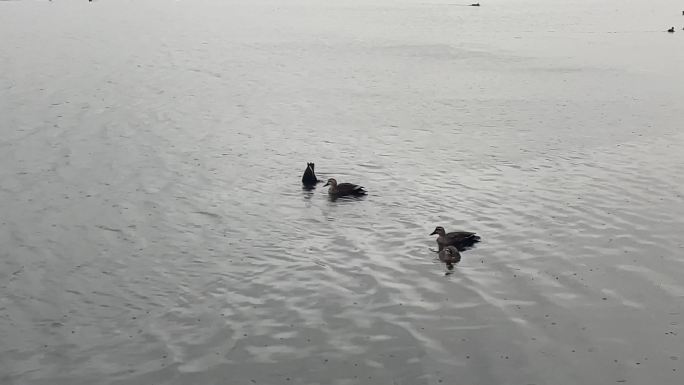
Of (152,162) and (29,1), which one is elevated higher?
(29,1)

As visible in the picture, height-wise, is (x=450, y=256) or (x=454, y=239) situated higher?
(x=454, y=239)

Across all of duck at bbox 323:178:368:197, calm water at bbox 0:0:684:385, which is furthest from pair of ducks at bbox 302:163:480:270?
duck at bbox 323:178:368:197

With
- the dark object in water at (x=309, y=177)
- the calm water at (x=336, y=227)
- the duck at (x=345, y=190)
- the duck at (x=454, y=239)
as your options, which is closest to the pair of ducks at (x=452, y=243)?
the duck at (x=454, y=239)

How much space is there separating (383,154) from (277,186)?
6380mm

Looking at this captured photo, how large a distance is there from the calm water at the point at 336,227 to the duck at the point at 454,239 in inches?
16.3

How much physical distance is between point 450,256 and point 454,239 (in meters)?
0.92

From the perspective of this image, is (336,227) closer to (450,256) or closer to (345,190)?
(345,190)

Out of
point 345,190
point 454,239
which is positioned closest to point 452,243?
point 454,239

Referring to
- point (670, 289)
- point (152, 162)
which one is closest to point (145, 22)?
point (152, 162)

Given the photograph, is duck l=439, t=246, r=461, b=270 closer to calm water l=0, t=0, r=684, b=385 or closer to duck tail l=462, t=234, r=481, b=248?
calm water l=0, t=0, r=684, b=385

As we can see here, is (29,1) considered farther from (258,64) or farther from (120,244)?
(120,244)

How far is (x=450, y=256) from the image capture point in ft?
60.3

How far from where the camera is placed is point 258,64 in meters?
57.8

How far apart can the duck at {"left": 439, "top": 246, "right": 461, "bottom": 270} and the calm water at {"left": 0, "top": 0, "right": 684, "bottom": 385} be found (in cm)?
34
